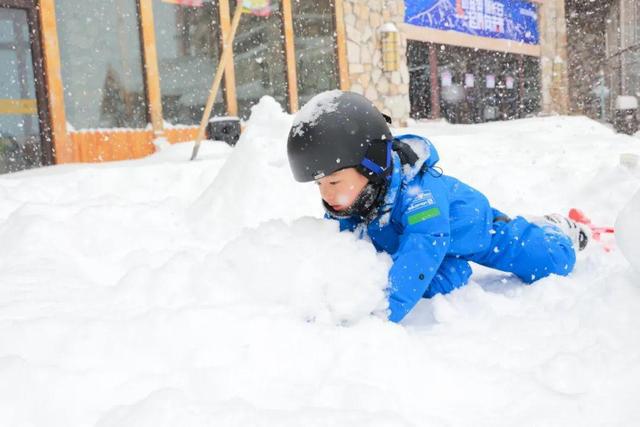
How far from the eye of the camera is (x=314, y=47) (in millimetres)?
9148

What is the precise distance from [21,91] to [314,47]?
4.59 m

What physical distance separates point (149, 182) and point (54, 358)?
3.71m

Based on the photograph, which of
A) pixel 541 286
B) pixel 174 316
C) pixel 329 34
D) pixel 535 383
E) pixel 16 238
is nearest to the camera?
pixel 535 383

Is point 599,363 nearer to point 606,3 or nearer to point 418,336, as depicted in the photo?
point 418,336

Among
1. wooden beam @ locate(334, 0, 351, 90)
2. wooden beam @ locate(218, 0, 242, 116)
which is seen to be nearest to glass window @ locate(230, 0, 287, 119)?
wooden beam @ locate(218, 0, 242, 116)

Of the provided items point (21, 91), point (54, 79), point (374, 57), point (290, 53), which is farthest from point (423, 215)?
point (374, 57)

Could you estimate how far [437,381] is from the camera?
1482mm

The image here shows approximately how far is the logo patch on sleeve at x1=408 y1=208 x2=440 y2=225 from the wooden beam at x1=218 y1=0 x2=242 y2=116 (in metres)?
6.25

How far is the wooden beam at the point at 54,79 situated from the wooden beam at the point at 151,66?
3.49 feet

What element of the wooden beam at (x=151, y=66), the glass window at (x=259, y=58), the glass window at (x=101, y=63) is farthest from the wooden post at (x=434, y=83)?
the glass window at (x=101, y=63)

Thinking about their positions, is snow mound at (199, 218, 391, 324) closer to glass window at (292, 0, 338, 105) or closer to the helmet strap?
the helmet strap

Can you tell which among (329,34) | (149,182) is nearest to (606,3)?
(329,34)

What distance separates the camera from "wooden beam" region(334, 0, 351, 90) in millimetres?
9258

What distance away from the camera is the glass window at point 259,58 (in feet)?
27.0
